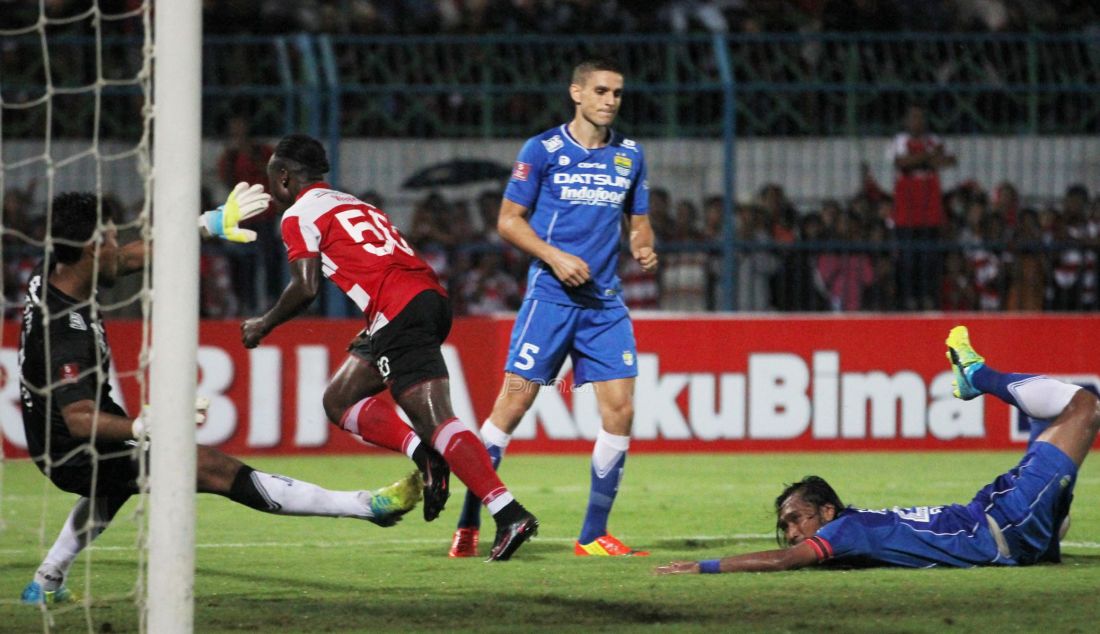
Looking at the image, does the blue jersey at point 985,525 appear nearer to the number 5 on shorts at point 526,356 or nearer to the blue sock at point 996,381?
the blue sock at point 996,381

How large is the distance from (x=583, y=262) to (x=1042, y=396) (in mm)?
2061

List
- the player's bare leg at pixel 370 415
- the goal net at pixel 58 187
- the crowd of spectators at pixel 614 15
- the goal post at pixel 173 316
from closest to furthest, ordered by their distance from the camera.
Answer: the goal post at pixel 173 316 → the player's bare leg at pixel 370 415 → the goal net at pixel 58 187 → the crowd of spectators at pixel 614 15

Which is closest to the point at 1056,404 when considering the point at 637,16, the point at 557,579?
the point at 557,579

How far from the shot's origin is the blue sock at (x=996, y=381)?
6742 mm

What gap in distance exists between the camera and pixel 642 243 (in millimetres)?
7566

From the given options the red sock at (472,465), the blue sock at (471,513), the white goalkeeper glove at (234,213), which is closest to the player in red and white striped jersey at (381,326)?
the red sock at (472,465)

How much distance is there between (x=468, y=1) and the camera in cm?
1608

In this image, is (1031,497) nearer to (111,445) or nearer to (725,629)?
(725,629)

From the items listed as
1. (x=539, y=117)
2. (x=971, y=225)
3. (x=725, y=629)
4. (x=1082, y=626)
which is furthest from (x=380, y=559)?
(x=971, y=225)

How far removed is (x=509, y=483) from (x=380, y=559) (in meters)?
3.16

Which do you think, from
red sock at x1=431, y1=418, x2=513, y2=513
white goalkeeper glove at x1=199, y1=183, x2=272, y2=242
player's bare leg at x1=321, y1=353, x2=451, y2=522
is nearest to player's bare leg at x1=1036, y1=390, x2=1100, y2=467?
red sock at x1=431, y1=418, x2=513, y2=513

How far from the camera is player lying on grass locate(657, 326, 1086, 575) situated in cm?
628

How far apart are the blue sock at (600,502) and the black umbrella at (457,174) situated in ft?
19.5

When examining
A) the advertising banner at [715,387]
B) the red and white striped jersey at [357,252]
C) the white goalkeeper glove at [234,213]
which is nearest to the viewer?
the white goalkeeper glove at [234,213]
